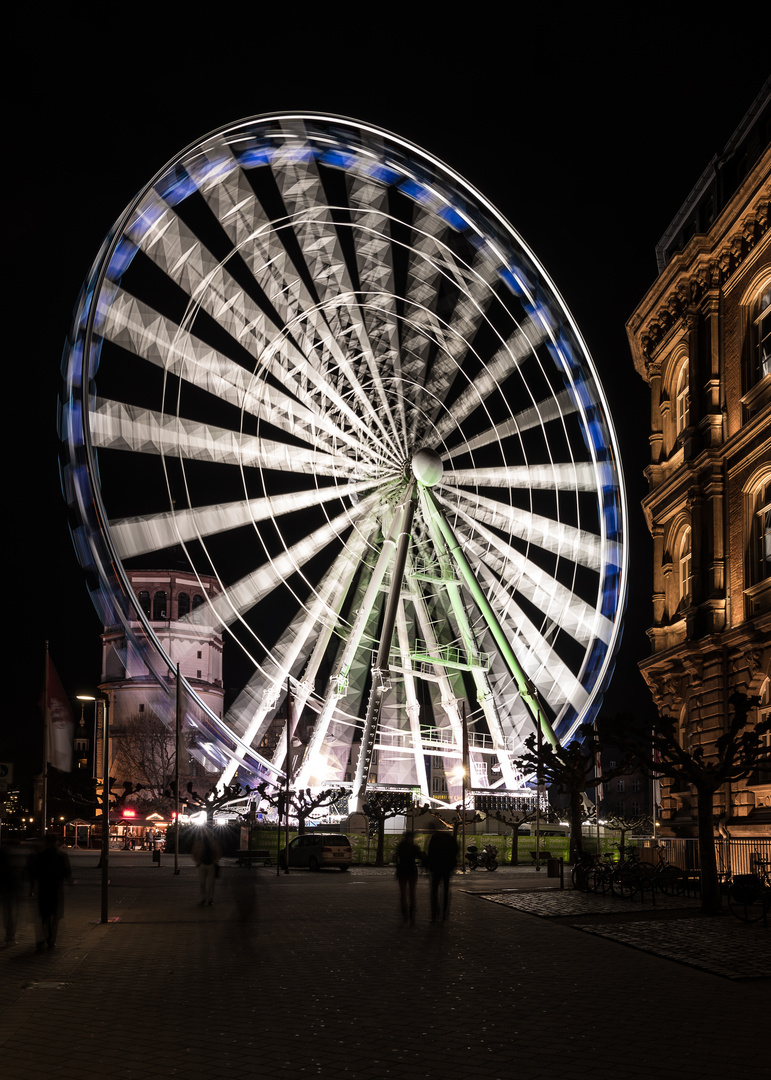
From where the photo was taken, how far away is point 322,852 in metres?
42.3

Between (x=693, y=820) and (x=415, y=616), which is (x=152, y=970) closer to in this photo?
(x=693, y=820)

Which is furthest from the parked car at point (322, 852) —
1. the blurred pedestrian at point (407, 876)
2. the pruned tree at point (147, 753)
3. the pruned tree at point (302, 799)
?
the pruned tree at point (147, 753)

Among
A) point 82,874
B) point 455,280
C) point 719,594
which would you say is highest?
point 455,280

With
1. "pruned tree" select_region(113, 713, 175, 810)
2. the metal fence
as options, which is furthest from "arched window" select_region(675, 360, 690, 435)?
"pruned tree" select_region(113, 713, 175, 810)

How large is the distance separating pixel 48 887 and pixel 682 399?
80.6 feet

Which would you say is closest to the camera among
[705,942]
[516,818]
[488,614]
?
[705,942]

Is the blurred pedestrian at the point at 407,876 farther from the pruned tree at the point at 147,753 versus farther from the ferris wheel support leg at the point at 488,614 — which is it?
the pruned tree at the point at 147,753

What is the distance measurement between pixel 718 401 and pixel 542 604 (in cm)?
1297

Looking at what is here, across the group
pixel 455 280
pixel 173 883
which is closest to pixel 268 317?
pixel 455 280

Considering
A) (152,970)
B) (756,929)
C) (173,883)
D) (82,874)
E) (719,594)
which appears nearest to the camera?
(152,970)

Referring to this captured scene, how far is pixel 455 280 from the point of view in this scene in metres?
39.7

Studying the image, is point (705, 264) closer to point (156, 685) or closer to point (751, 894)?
point (751, 894)

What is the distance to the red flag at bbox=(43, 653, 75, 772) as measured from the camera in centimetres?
2130

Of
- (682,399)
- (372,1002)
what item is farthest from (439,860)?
(682,399)
